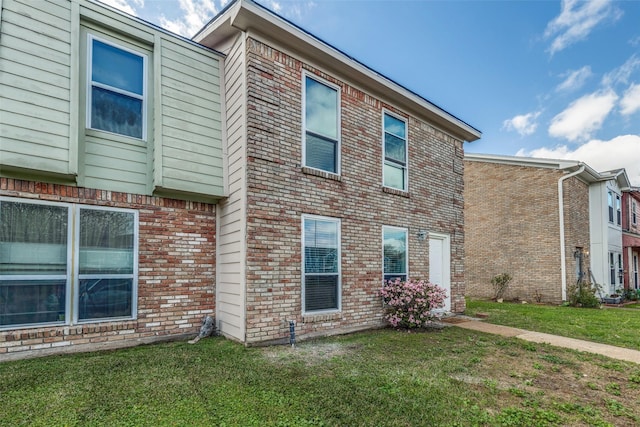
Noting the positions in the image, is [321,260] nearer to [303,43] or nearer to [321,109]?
[321,109]

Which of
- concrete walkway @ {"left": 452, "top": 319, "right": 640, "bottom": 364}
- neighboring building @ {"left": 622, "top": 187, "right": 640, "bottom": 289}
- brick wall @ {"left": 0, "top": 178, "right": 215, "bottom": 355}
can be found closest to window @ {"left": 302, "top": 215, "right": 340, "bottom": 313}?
brick wall @ {"left": 0, "top": 178, "right": 215, "bottom": 355}

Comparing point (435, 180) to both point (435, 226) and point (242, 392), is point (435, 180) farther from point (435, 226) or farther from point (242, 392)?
point (242, 392)

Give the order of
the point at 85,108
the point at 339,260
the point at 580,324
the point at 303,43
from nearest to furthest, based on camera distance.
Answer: the point at 85,108 < the point at 303,43 < the point at 339,260 < the point at 580,324

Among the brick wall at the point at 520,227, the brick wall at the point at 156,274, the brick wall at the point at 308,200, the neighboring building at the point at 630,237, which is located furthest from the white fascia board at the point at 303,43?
the neighboring building at the point at 630,237

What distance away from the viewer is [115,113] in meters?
5.60

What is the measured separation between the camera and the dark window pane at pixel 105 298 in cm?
513

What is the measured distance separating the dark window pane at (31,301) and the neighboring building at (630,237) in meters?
24.0

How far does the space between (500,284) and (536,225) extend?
2.90m

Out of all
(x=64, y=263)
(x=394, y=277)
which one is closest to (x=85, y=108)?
(x=64, y=263)

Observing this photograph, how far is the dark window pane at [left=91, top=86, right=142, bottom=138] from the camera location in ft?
17.8

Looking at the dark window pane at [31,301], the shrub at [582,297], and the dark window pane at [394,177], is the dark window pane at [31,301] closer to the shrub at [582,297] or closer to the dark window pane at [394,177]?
the dark window pane at [394,177]

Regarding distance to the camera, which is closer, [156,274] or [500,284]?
[156,274]

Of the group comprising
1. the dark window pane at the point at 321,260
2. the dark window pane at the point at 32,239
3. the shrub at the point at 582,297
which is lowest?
the shrub at the point at 582,297

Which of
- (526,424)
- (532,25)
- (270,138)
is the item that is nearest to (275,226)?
(270,138)
